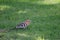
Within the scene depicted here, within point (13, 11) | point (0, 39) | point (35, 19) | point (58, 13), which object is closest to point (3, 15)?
point (13, 11)

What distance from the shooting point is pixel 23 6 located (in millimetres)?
9359

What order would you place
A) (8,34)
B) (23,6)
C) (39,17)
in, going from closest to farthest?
(8,34) → (39,17) → (23,6)

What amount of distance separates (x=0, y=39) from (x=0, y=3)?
4329 millimetres

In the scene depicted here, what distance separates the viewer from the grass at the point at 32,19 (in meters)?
6.09

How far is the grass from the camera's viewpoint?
6093 mm

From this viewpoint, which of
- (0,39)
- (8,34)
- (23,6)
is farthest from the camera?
(23,6)

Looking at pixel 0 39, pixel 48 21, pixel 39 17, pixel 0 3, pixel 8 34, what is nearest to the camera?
pixel 0 39

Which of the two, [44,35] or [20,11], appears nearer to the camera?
[44,35]

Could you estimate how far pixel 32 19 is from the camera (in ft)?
24.8

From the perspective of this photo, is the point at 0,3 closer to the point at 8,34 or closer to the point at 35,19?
the point at 35,19

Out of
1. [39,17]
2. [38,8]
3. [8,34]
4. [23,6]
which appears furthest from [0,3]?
[8,34]

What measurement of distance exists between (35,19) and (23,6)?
1952mm

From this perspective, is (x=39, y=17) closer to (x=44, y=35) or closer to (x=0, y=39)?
(x=44, y=35)

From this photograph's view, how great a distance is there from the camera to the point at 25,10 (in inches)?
345
